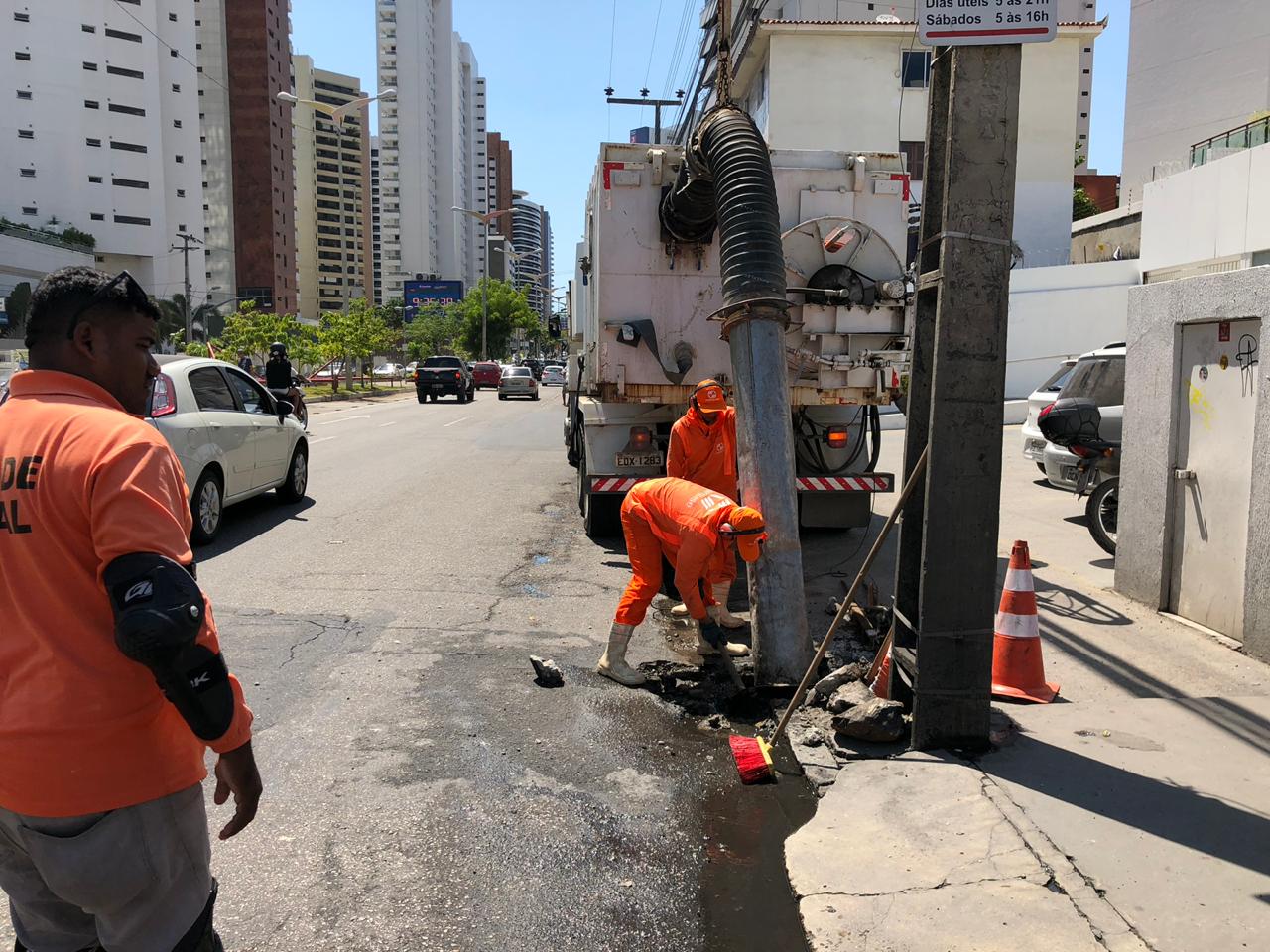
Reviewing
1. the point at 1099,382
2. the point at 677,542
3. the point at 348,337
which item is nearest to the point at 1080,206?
the point at 348,337

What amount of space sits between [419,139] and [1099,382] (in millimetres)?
144317

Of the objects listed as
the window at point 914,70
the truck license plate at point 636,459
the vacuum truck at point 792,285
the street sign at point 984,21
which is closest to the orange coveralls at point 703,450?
the vacuum truck at point 792,285

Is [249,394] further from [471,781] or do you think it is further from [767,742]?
[767,742]

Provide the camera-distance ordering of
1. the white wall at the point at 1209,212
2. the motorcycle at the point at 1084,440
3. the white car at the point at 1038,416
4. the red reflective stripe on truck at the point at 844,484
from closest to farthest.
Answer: the red reflective stripe on truck at the point at 844,484 < the motorcycle at the point at 1084,440 < the white car at the point at 1038,416 < the white wall at the point at 1209,212

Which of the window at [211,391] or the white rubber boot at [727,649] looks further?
the window at [211,391]

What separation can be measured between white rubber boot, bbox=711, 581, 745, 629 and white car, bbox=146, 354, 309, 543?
14.8ft

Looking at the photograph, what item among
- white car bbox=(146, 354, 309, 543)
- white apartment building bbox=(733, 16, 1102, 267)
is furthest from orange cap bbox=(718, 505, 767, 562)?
white apartment building bbox=(733, 16, 1102, 267)

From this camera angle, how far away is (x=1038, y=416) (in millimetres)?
12273

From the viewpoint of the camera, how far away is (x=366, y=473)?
14258 millimetres

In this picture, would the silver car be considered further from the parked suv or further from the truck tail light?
the truck tail light

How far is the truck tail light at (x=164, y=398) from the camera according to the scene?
334 inches

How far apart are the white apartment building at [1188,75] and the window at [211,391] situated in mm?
43701

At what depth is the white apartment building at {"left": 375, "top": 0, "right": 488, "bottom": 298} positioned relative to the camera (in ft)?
466

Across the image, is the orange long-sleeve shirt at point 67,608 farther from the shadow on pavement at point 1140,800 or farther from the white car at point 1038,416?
the white car at point 1038,416
